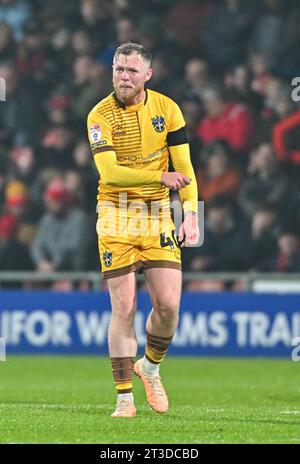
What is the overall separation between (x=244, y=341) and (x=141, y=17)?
4.55 metres

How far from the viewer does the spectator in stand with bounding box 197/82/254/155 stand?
14.5 metres

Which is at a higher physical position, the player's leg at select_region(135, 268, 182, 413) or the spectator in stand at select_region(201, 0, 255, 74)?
the spectator in stand at select_region(201, 0, 255, 74)

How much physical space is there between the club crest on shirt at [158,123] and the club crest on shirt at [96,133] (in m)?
0.36

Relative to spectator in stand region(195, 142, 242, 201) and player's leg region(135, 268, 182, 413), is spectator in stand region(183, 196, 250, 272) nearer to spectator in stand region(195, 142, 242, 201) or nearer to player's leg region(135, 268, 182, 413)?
spectator in stand region(195, 142, 242, 201)

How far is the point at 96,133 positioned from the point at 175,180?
2.07 ft

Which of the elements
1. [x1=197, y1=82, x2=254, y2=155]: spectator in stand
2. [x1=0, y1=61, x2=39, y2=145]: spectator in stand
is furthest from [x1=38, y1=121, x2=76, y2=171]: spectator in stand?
[x1=197, y1=82, x2=254, y2=155]: spectator in stand

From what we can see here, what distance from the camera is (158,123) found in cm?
798

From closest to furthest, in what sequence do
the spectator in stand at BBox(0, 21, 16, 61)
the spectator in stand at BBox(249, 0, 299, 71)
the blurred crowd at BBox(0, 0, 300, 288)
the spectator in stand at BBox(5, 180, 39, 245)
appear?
the blurred crowd at BBox(0, 0, 300, 288) → the spectator in stand at BBox(249, 0, 299, 71) → the spectator in stand at BBox(5, 180, 39, 245) → the spectator in stand at BBox(0, 21, 16, 61)

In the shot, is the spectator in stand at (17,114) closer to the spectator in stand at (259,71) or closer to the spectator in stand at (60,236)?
the spectator in stand at (60,236)

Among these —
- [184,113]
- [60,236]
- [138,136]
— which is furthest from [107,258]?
[184,113]

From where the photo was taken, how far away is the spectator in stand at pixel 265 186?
14.1 m

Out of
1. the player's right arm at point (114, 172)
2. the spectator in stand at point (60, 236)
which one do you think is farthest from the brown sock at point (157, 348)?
the spectator in stand at point (60, 236)

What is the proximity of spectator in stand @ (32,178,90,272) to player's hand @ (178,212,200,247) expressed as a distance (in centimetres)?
692

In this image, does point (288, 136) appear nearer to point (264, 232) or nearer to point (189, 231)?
point (264, 232)
